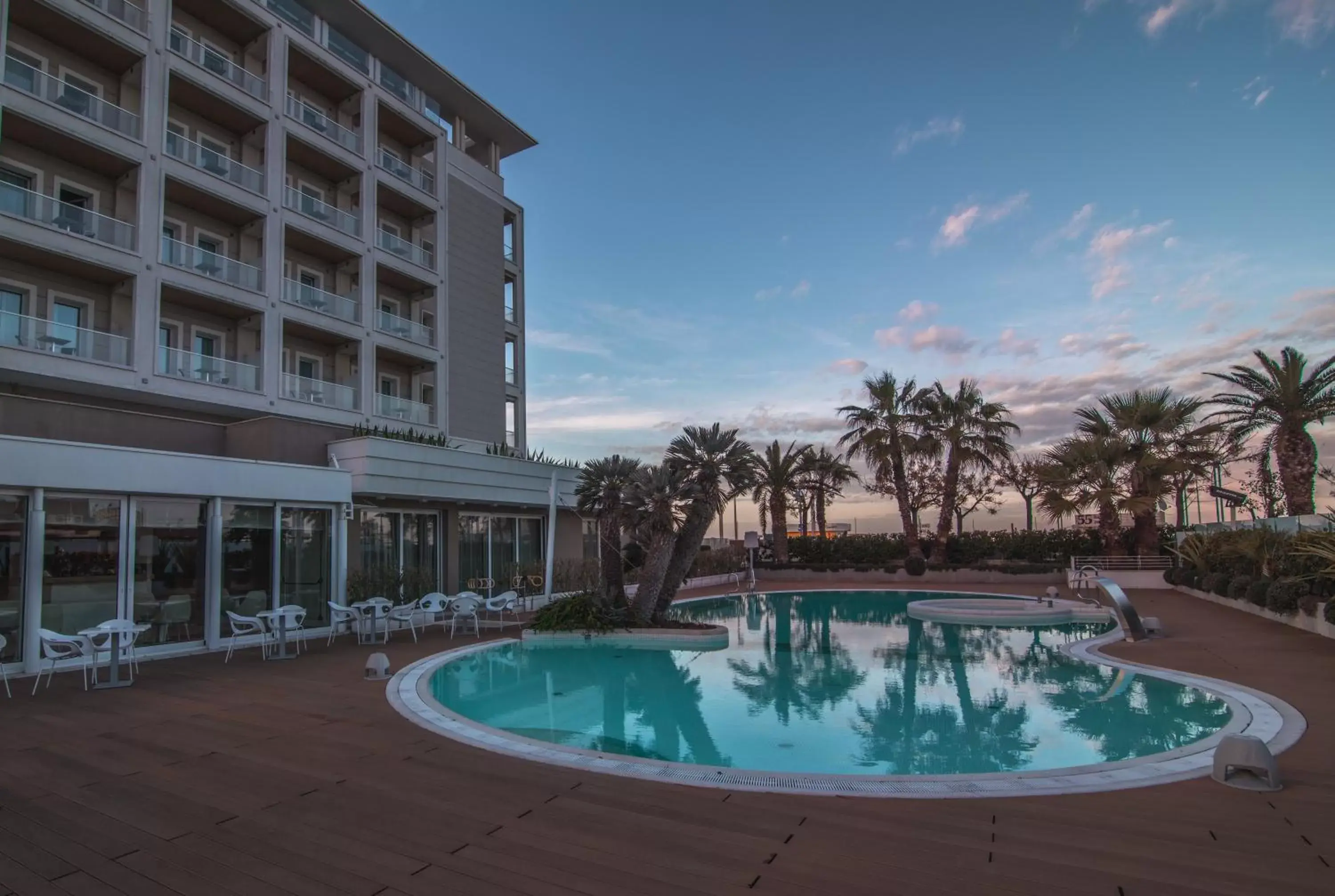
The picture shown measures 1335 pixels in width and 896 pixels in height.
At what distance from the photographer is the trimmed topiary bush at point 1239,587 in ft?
52.6

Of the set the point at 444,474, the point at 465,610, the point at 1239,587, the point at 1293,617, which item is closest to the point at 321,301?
the point at 444,474

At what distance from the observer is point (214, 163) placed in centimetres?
1911

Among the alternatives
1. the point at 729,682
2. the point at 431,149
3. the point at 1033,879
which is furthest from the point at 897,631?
the point at 431,149

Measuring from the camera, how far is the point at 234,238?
66.7ft

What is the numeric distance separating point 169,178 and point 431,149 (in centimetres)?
985

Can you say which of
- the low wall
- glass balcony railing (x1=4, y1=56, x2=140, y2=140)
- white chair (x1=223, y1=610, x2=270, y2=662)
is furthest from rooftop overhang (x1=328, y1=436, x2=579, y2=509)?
the low wall

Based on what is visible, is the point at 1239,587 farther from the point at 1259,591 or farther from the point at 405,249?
the point at 405,249

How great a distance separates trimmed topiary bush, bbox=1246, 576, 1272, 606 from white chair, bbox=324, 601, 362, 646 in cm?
1701

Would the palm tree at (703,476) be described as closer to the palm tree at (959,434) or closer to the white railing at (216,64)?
the white railing at (216,64)

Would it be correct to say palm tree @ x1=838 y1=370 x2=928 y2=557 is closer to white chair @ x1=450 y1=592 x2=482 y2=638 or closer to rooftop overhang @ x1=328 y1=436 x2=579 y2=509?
rooftop overhang @ x1=328 y1=436 x2=579 y2=509

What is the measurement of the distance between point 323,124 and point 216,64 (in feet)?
9.66

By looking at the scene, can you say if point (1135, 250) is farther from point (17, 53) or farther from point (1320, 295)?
point (17, 53)

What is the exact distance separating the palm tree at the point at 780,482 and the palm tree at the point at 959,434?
17.6 ft

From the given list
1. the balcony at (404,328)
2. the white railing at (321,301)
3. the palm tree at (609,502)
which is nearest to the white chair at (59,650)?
the palm tree at (609,502)
